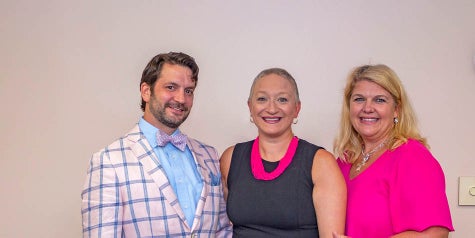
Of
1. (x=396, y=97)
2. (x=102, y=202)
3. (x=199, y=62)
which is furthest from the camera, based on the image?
(x=199, y=62)

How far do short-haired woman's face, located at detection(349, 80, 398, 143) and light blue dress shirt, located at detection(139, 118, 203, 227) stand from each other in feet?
2.10

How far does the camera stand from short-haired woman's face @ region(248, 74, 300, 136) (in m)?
1.81

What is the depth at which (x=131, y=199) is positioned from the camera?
5.37 ft

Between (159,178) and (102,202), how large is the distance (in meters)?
0.20

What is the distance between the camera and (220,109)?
8.02 ft

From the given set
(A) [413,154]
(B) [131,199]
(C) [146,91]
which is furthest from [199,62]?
(A) [413,154]

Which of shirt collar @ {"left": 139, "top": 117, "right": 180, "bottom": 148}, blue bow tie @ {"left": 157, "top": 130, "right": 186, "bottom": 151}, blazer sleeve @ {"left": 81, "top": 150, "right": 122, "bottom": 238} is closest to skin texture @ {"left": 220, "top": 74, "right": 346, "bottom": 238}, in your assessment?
blue bow tie @ {"left": 157, "top": 130, "right": 186, "bottom": 151}

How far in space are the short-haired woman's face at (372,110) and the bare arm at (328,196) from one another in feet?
0.76

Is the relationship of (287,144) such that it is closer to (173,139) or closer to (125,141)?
(173,139)

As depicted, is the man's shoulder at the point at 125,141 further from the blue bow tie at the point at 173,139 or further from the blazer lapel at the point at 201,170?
the blazer lapel at the point at 201,170

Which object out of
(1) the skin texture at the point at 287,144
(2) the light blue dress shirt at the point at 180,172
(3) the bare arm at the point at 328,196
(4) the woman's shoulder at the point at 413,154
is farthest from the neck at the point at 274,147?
(4) the woman's shoulder at the point at 413,154

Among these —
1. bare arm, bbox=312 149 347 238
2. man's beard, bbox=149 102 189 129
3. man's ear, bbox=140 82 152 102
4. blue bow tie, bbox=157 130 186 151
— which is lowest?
bare arm, bbox=312 149 347 238

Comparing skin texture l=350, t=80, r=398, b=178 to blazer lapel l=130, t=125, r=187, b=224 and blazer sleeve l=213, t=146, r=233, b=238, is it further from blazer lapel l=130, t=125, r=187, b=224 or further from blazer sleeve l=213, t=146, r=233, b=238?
blazer lapel l=130, t=125, r=187, b=224

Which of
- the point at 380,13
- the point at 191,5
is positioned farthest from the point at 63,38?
the point at 380,13
